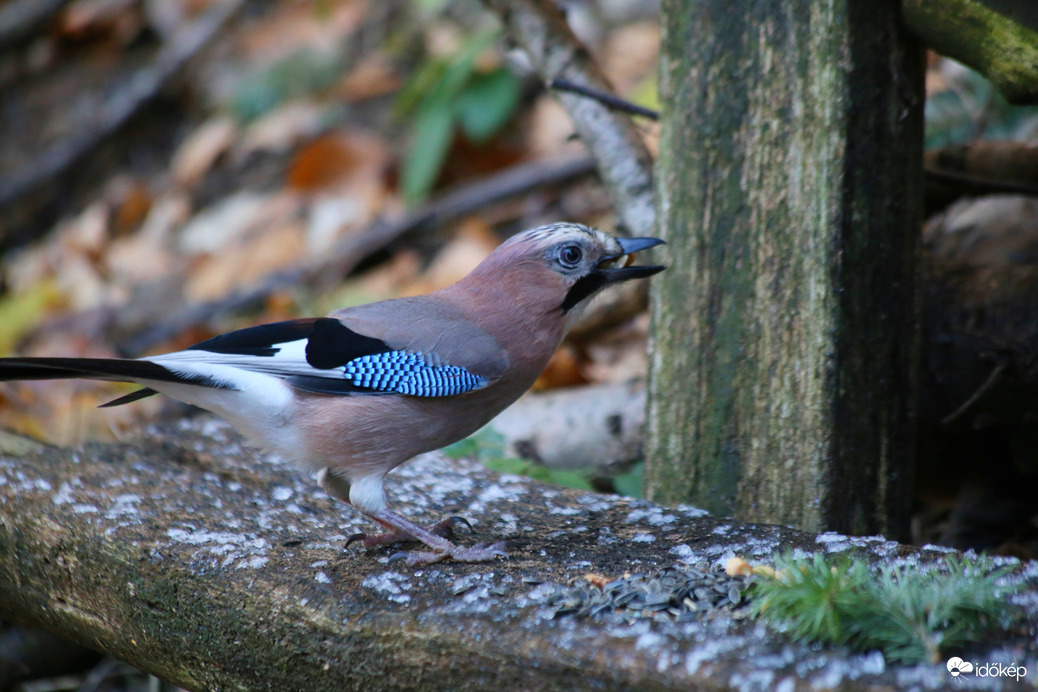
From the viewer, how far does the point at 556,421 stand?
436cm

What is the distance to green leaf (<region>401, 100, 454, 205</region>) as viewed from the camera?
7051 millimetres

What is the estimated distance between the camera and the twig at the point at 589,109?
3.82 m

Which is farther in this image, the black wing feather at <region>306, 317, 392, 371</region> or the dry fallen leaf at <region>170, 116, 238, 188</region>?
the dry fallen leaf at <region>170, 116, 238, 188</region>

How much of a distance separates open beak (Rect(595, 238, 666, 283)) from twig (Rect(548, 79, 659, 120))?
75cm

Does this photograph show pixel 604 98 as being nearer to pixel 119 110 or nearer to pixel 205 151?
pixel 205 151

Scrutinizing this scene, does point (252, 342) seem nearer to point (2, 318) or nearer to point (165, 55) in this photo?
point (2, 318)

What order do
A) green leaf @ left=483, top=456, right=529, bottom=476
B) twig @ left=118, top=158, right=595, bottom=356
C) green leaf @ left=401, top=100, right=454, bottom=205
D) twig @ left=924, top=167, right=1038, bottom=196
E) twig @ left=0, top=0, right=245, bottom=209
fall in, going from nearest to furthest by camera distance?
twig @ left=924, top=167, right=1038, bottom=196
green leaf @ left=483, top=456, right=529, bottom=476
twig @ left=118, top=158, right=595, bottom=356
green leaf @ left=401, top=100, right=454, bottom=205
twig @ left=0, top=0, right=245, bottom=209

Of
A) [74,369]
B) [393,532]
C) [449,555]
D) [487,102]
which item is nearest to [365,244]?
[487,102]

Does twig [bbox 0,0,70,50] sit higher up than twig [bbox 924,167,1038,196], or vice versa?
twig [bbox 0,0,70,50]

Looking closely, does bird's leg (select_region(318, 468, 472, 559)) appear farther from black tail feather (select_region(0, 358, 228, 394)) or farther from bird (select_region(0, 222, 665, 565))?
black tail feather (select_region(0, 358, 228, 394))

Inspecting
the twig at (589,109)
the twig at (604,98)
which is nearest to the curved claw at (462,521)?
the twig at (589,109)

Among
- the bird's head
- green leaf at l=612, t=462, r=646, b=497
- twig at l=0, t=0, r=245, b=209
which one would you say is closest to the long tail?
the bird's head

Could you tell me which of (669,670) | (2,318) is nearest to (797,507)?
(669,670)

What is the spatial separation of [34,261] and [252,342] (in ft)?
22.6
